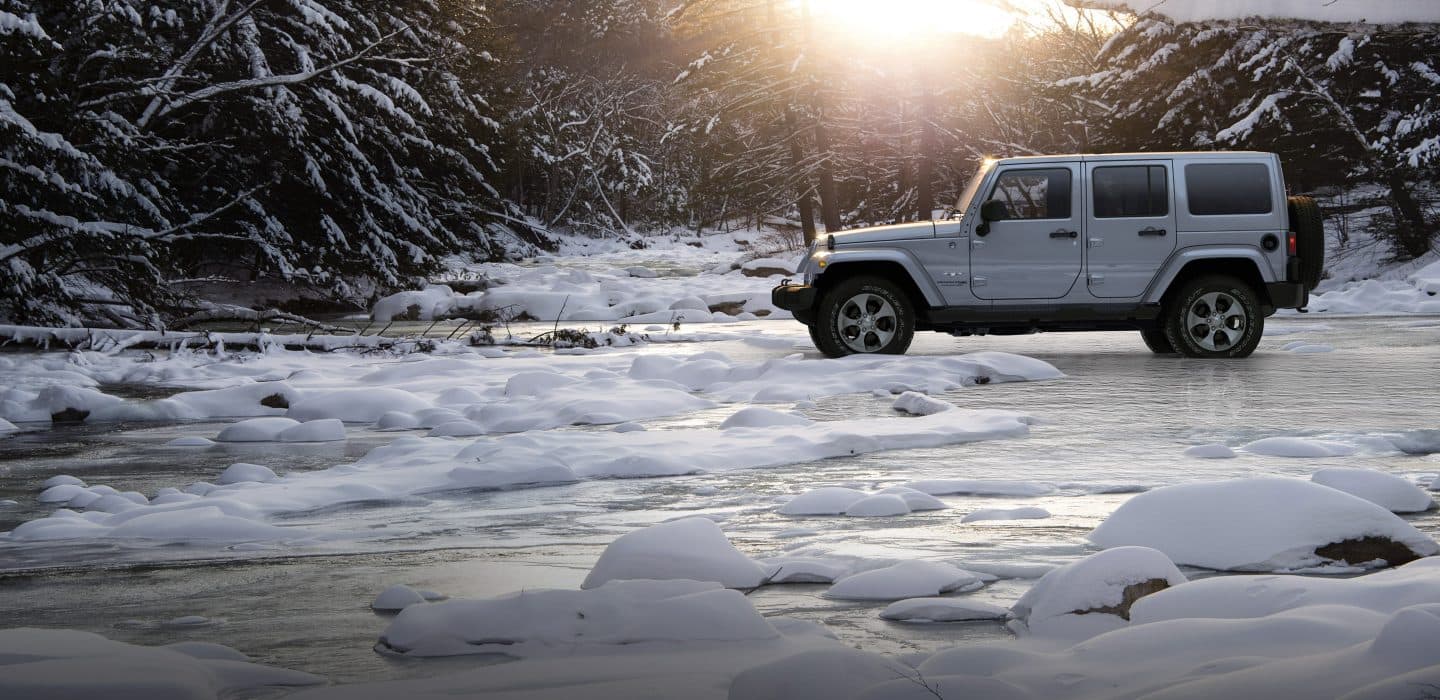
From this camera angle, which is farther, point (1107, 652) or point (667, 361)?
point (667, 361)

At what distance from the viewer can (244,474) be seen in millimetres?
7480

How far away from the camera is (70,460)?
340 inches

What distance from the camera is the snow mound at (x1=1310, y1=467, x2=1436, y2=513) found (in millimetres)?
5961

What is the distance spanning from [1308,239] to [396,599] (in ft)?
37.3

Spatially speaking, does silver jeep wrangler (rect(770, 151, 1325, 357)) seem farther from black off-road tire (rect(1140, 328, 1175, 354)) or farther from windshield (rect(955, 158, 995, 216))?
black off-road tire (rect(1140, 328, 1175, 354))

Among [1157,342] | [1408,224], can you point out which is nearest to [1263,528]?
[1157,342]

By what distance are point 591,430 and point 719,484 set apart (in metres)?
2.38

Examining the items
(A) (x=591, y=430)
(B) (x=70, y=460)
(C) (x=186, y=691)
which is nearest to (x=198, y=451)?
(B) (x=70, y=460)

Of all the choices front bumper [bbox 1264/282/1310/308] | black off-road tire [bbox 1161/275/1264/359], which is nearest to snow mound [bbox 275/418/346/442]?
black off-road tire [bbox 1161/275/1264/359]

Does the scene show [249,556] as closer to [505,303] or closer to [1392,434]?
[1392,434]

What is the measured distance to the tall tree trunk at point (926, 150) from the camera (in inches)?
1325

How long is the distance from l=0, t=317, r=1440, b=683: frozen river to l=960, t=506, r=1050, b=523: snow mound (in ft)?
0.25

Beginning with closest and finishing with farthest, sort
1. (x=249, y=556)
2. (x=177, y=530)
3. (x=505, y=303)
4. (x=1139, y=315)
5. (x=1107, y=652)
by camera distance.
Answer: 1. (x=1107, y=652)
2. (x=249, y=556)
3. (x=177, y=530)
4. (x=1139, y=315)
5. (x=505, y=303)

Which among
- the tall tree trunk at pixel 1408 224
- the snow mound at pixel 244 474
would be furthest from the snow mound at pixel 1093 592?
the tall tree trunk at pixel 1408 224
